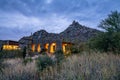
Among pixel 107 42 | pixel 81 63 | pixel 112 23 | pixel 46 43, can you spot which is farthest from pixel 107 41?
pixel 46 43

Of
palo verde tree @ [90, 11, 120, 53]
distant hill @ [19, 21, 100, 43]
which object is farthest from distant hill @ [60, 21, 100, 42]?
palo verde tree @ [90, 11, 120, 53]

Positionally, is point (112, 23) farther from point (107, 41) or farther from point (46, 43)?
point (46, 43)

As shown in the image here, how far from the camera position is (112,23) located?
63.0 feet

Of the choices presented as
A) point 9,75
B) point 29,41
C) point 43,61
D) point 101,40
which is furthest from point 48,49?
point 9,75

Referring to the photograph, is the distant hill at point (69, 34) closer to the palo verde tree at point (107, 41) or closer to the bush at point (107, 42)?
the palo verde tree at point (107, 41)

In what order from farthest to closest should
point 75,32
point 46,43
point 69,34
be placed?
1. point 69,34
2. point 75,32
3. point 46,43

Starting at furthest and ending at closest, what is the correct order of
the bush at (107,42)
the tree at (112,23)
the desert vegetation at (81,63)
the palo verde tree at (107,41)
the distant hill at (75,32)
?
the distant hill at (75,32) → the tree at (112,23) → the bush at (107,42) → the palo verde tree at (107,41) → the desert vegetation at (81,63)

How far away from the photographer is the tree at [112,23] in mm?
18391

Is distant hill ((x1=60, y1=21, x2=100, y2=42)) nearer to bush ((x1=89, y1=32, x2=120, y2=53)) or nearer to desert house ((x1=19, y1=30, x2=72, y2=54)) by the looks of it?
desert house ((x1=19, y1=30, x2=72, y2=54))

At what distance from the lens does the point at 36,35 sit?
42344 mm

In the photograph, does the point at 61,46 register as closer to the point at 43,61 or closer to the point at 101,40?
the point at 101,40

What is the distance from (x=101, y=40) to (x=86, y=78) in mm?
10149

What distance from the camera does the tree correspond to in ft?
60.3

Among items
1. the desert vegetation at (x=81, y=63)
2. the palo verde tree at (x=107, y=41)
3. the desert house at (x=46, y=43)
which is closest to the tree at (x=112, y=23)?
the desert vegetation at (x=81, y=63)
